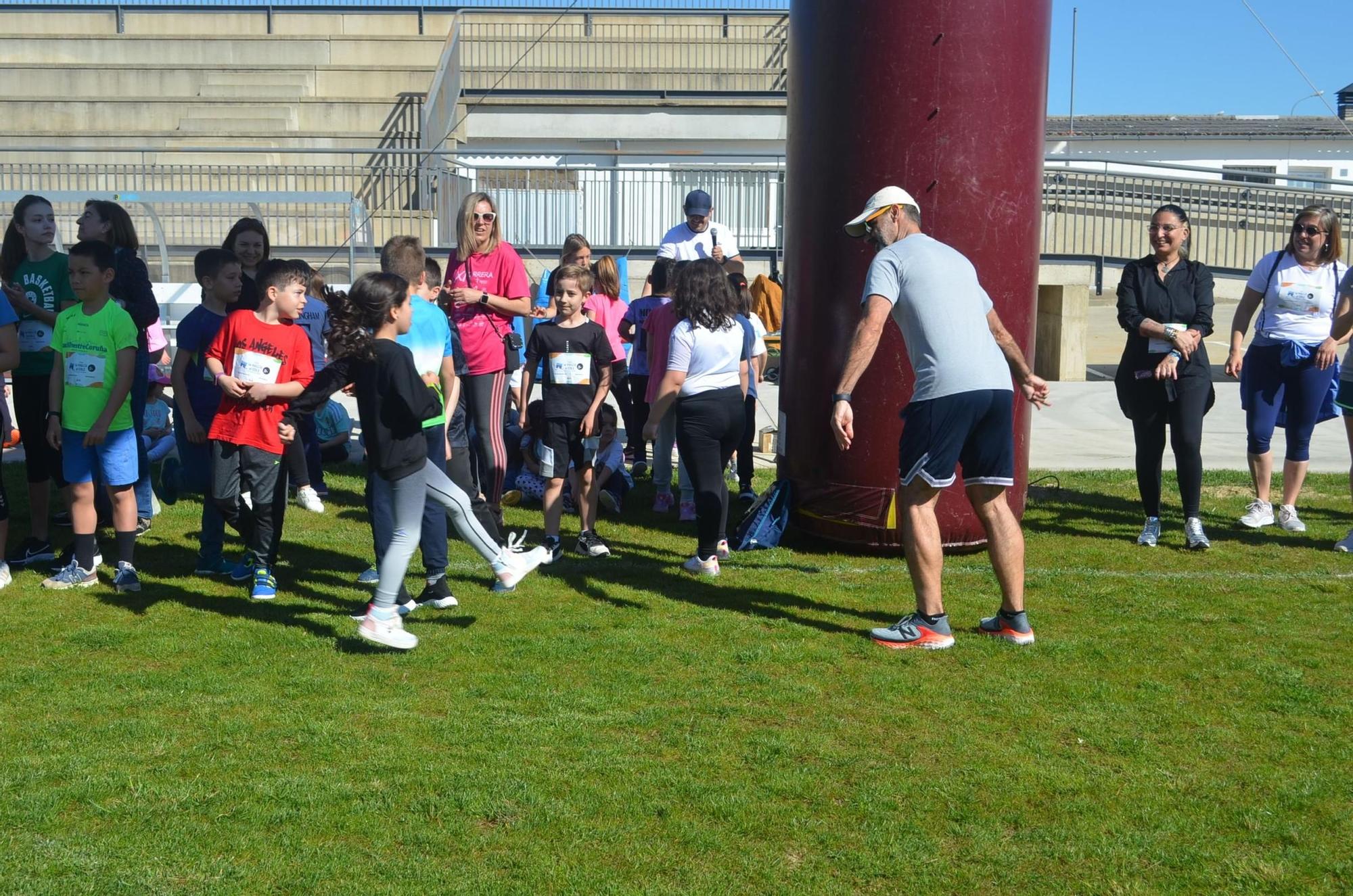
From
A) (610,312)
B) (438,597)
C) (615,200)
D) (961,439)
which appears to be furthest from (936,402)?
(615,200)

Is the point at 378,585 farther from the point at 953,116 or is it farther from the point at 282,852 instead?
the point at 953,116

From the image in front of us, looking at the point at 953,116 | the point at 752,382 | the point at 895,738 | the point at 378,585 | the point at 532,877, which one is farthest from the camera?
the point at 752,382

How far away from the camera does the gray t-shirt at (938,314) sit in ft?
17.7

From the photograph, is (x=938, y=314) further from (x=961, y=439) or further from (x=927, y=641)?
(x=927, y=641)

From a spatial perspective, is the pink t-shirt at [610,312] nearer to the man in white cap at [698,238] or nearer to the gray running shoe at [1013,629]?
the man in white cap at [698,238]

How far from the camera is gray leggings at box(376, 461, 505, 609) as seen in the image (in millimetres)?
5391

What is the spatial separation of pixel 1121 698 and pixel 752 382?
413 cm

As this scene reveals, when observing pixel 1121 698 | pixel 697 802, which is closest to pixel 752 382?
pixel 1121 698

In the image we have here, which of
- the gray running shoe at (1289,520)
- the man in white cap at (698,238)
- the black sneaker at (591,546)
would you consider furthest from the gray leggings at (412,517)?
the gray running shoe at (1289,520)

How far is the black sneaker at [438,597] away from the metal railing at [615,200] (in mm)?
11141

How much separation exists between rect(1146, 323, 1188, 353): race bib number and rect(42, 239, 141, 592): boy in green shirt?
5.25 metres

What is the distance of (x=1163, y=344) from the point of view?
7.41 meters

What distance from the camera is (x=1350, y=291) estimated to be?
7523mm

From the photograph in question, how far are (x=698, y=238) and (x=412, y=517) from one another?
17.0ft
